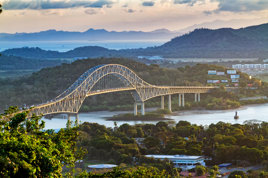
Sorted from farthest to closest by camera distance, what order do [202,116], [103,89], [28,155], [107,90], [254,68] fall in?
[254,68] < [103,89] < [202,116] < [107,90] < [28,155]

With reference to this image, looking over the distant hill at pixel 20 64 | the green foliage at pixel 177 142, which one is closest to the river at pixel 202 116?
the green foliage at pixel 177 142

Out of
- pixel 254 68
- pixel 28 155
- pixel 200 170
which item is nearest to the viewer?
pixel 28 155

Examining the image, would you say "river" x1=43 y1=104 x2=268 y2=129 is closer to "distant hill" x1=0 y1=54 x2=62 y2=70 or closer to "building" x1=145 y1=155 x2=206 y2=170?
"building" x1=145 y1=155 x2=206 y2=170

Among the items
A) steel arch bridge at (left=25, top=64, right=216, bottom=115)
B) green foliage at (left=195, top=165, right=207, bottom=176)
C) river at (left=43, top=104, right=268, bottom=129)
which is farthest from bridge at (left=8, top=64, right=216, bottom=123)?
green foliage at (left=195, top=165, right=207, bottom=176)

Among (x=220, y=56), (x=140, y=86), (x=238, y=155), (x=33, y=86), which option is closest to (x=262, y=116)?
(x=140, y=86)

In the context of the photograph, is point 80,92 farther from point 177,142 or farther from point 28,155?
point 28,155

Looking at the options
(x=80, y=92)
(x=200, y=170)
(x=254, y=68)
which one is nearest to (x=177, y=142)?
(x=200, y=170)

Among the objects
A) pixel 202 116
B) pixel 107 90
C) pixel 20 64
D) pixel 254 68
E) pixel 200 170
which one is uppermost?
pixel 20 64
